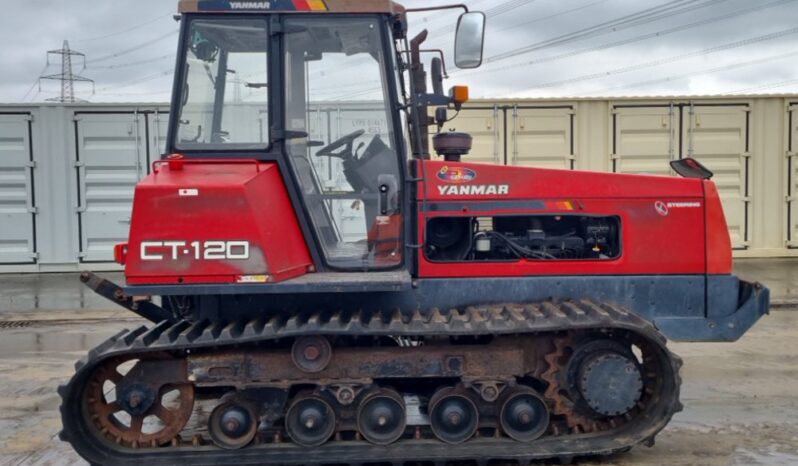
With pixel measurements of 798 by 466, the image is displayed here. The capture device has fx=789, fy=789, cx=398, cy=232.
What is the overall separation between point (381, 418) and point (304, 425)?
0.46 m


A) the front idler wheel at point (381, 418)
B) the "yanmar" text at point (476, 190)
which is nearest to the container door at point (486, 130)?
the "yanmar" text at point (476, 190)

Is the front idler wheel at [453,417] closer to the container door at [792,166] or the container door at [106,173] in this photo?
the container door at [106,173]

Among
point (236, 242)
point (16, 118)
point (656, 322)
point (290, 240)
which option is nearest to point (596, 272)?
point (656, 322)

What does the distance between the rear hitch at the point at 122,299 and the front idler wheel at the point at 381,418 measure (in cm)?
147

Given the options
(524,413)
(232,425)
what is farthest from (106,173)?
(524,413)

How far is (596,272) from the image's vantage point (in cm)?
506

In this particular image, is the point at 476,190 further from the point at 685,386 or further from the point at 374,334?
the point at 685,386

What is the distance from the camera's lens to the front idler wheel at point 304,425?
468 centimetres

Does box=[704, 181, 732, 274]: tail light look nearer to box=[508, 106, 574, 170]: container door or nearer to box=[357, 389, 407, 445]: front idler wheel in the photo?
box=[357, 389, 407, 445]: front idler wheel

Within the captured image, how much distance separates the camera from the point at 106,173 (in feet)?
42.4

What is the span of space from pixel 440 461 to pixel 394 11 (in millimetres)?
2740

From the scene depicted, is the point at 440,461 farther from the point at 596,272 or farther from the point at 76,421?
the point at 76,421

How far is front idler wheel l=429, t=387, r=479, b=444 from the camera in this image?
15.5ft

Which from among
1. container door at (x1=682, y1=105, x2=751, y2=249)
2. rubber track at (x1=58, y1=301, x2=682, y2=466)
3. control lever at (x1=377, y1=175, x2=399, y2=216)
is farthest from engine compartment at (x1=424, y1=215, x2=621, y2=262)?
container door at (x1=682, y1=105, x2=751, y2=249)
